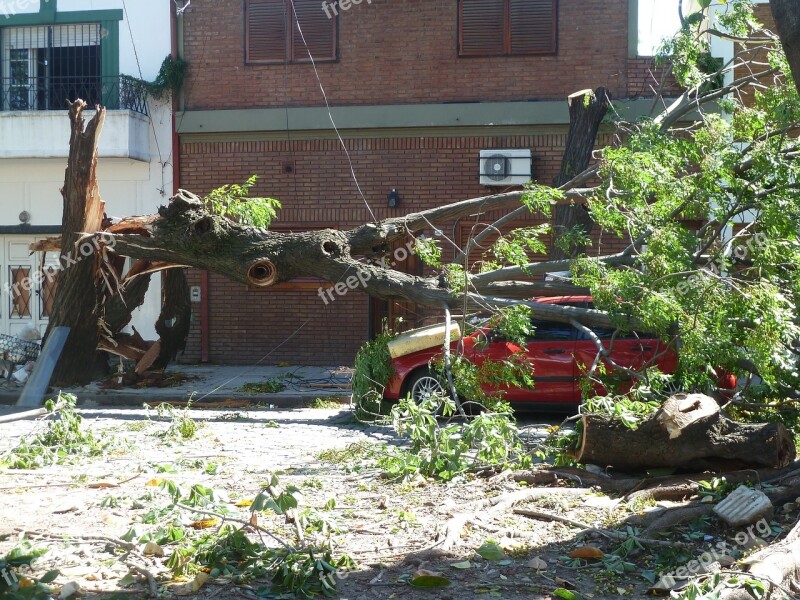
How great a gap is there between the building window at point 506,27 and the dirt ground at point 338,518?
9.01 metres

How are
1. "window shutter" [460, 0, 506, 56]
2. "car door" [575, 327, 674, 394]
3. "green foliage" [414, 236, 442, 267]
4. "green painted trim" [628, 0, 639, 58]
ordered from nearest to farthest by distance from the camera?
1. "car door" [575, 327, 674, 394]
2. "green foliage" [414, 236, 442, 267]
3. "green painted trim" [628, 0, 639, 58]
4. "window shutter" [460, 0, 506, 56]

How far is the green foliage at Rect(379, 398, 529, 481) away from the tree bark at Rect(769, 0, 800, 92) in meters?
4.26

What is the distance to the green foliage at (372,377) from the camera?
11.9 m

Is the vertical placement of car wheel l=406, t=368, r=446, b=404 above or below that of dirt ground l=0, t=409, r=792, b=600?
above

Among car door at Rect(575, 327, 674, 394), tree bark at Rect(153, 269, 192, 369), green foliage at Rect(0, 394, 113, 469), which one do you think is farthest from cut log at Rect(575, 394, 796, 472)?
tree bark at Rect(153, 269, 192, 369)

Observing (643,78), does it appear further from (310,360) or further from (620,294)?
(620,294)

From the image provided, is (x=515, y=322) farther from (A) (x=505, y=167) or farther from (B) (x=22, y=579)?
(A) (x=505, y=167)

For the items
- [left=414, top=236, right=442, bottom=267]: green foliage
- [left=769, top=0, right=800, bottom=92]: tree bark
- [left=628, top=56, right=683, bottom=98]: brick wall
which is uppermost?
[left=628, top=56, right=683, bottom=98]: brick wall

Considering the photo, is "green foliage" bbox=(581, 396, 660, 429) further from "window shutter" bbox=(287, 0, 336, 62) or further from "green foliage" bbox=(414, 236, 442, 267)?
"window shutter" bbox=(287, 0, 336, 62)

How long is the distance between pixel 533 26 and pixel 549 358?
7.88m

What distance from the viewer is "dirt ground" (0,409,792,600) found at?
5578 mm

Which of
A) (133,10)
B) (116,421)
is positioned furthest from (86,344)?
(133,10)

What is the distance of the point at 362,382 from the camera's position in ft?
39.4

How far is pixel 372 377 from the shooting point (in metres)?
12.1
